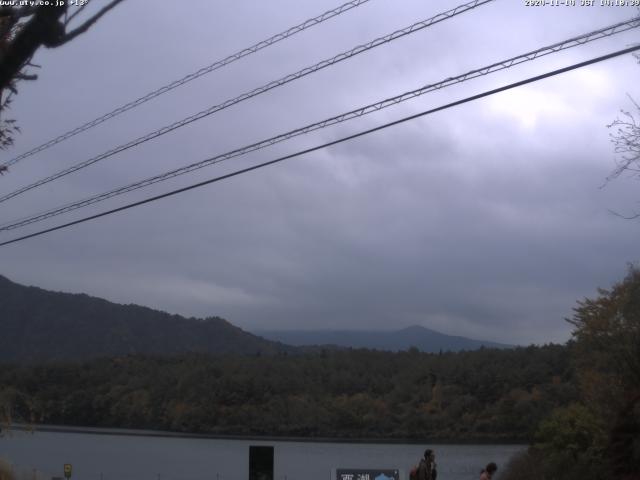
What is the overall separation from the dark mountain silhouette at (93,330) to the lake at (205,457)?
19.9 meters

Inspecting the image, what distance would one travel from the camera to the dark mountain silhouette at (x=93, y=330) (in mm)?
61812

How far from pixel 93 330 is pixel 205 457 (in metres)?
43.4

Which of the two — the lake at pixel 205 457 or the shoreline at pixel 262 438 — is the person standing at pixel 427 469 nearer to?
the lake at pixel 205 457

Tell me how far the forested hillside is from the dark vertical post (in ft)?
50.4

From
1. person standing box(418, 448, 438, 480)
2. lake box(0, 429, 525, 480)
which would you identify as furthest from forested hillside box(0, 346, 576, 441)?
person standing box(418, 448, 438, 480)

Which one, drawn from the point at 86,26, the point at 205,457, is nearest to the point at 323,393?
the point at 205,457

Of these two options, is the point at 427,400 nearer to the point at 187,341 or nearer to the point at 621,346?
the point at 621,346

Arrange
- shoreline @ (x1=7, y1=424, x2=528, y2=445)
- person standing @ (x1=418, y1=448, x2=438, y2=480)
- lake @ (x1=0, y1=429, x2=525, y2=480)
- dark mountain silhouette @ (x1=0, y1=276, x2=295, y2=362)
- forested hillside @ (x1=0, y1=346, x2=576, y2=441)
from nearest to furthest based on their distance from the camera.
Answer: person standing @ (x1=418, y1=448, x2=438, y2=480) → lake @ (x1=0, y1=429, x2=525, y2=480) → forested hillside @ (x1=0, y1=346, x2=576, y2=441) → shoreline @ (x1=7, y1=424, x2=528, y2=445) → dark mountain silhouette @ (x1=0, y1=276, x2=295, y2=362)

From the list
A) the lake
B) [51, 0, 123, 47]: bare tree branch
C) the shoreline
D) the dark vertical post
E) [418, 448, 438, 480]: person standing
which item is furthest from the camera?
the shoreline

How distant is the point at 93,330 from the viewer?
72312 millimetres

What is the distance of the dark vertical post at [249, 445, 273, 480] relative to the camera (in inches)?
665

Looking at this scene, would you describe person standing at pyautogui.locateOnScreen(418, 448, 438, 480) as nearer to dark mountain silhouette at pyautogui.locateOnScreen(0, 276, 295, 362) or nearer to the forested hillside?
the forested hillside

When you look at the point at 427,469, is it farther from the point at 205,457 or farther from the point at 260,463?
the point at 205,457

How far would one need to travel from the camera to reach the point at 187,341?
3125 inches
